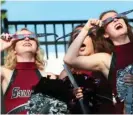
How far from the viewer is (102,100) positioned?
3.17 metres

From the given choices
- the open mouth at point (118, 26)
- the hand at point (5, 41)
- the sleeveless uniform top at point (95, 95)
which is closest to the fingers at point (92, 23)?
the open mouth at point (118, 26)

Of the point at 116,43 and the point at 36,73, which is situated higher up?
the point at 116,43

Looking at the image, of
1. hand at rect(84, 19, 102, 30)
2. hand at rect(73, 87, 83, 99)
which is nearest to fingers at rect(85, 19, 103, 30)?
hand at rect(84, 19, 102, 30)

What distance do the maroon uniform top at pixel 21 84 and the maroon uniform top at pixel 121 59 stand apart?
0.59 metres

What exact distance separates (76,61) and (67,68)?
0.28 feet

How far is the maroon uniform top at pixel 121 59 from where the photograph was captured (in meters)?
3.12

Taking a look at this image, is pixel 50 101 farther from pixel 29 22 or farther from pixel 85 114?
pixel 29 22

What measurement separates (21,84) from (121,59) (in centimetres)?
73

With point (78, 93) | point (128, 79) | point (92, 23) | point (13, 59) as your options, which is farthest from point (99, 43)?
point (13, 59)

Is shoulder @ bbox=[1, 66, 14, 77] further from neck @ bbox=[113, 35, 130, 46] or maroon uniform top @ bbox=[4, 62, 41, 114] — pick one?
neck @ bbox=[113, 35, 130, 46]

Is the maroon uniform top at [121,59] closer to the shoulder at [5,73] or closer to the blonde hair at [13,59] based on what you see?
the blonde hair at [13,59]

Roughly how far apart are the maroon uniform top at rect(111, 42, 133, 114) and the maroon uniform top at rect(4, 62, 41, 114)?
0.59 m

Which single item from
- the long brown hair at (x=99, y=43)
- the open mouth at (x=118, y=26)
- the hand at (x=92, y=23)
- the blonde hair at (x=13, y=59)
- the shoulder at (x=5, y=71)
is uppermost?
the hand at (x=92, y=23)

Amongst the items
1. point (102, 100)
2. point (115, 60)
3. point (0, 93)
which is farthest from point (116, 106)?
point (0, 93)
